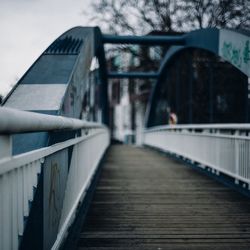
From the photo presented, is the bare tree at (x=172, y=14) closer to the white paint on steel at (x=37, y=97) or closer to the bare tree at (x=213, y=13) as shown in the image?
the bare tree at (x=213, y=13)

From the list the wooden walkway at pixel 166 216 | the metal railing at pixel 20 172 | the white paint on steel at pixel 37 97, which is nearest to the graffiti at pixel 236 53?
the wooden walkway at pixel 166 216

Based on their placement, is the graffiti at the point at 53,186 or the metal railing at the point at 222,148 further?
the metal railing at the point at 222,148

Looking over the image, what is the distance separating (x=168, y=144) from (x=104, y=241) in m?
11.0

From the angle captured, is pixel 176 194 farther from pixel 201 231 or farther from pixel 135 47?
pixel 135 47

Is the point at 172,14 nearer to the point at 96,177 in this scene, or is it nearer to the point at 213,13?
the point at 213,13

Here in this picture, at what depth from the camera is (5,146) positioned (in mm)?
1805

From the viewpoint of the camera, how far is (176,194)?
6.31 m

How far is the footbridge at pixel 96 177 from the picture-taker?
2200 millimetres

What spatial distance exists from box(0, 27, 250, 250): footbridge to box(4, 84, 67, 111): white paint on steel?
0.04 ft

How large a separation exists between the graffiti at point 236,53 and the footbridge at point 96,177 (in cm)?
2

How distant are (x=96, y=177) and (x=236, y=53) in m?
3.27

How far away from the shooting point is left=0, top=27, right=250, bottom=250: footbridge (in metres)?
2.20

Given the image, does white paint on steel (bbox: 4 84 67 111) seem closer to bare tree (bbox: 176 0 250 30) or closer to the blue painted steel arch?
the blue painted steel arch

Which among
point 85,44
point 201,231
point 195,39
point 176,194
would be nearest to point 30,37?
point 85,44
